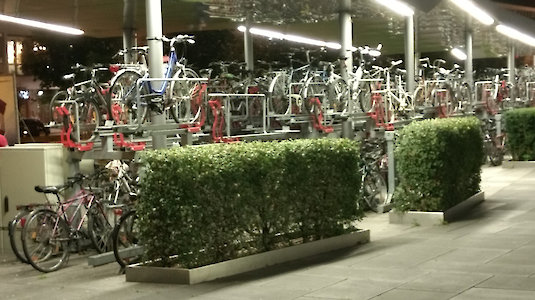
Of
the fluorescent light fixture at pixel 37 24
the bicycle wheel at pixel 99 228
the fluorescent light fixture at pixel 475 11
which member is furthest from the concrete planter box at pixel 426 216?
the fluorescent light fixture at pixel 37 24

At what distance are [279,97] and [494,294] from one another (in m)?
6.52

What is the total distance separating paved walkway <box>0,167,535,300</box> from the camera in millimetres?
7117

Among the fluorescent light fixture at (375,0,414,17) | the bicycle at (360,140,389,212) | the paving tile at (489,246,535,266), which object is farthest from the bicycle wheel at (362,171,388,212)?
the paving tile at (489,246,535,266)

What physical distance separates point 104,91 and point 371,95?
5.84m

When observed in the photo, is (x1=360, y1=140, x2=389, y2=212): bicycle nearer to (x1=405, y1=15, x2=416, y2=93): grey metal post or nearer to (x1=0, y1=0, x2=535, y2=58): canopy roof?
(x1=405, y1=15, x2=416, y2=93): grey metal post

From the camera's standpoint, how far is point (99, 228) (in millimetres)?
10094

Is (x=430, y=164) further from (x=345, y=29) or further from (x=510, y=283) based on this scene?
(x=510, y=283)

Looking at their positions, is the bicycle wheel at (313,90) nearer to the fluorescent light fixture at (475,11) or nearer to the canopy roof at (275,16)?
the canopy roof at (275,16)

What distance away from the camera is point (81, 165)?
11797mm

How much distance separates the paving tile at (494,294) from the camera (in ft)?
21.9

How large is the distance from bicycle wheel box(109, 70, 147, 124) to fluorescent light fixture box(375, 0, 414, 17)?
5636 millimetres

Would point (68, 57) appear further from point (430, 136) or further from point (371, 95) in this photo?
point (430, 136)

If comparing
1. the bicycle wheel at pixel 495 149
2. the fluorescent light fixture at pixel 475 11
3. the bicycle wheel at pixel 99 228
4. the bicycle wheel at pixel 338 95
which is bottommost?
the bicycle wheel at pixel 99 228

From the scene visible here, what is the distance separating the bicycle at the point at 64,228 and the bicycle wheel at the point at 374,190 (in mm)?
4914
